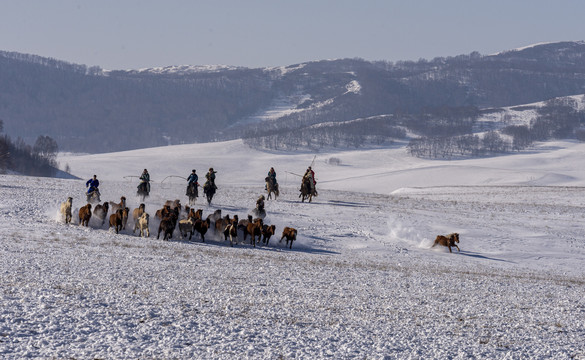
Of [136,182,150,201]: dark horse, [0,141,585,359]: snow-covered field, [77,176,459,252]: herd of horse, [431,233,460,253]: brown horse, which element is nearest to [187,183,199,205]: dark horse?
[77,176,459,252]: herd of horse

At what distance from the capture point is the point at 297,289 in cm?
1414

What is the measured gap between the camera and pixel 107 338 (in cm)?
889

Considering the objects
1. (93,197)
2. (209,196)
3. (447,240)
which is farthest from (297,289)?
(209,196)

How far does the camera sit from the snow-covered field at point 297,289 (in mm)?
9273

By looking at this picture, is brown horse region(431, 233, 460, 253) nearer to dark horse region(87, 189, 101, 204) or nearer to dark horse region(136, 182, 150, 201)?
dark horse region(87, 189, 101, 204)

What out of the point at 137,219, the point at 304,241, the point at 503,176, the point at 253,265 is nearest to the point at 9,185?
the point at 137,219

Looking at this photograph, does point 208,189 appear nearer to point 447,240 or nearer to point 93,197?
point 93,197

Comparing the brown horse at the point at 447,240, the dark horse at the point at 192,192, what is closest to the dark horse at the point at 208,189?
the dark horse at the point at 192,192

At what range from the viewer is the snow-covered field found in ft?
30.4

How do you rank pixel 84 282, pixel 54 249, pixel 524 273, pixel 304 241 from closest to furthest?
pixel 84 282 → pixel 54 249 → pixel 524 273 → pixel 304 241

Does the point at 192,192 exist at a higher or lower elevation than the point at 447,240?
higher

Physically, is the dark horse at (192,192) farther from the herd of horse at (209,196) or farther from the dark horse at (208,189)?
the dark horse at (208,189)

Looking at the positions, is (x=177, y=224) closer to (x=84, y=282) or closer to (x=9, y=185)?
(x=84, y=282)

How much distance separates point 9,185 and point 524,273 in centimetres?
3025
